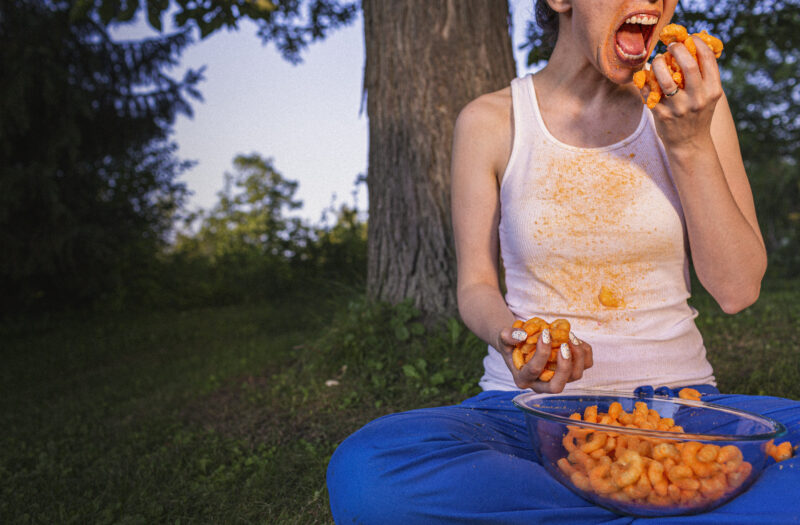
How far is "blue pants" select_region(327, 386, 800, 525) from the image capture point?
39.8 inches

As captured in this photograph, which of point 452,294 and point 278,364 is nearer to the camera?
point 452,294

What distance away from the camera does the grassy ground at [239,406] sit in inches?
85.1

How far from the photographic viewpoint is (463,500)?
1072 mm

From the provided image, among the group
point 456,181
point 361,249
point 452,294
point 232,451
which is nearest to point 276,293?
point 361,249

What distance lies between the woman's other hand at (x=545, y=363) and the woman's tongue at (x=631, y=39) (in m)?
0.78

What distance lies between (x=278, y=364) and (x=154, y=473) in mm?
1570

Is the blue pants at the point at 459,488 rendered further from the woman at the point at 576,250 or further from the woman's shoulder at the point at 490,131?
the woman's shoulder at the point at 490,131

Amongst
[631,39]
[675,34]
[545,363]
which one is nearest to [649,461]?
[545,363]

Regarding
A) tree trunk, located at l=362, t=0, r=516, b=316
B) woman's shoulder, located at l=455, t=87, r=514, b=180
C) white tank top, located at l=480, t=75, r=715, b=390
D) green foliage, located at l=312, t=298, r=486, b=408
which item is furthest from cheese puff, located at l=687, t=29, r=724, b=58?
tree trunk, located at l=362, t=0, r=516, b=316

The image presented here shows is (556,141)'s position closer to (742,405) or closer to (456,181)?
(456,181)

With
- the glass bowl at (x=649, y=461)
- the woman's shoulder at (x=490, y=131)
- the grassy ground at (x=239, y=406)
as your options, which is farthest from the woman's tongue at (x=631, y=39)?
the grassy ground at (x=239, y=406)

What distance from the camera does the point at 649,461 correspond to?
1005 millimetres

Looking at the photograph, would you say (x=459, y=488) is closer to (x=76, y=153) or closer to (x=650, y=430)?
(x=650, y=430)

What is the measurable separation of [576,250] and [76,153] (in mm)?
8349
